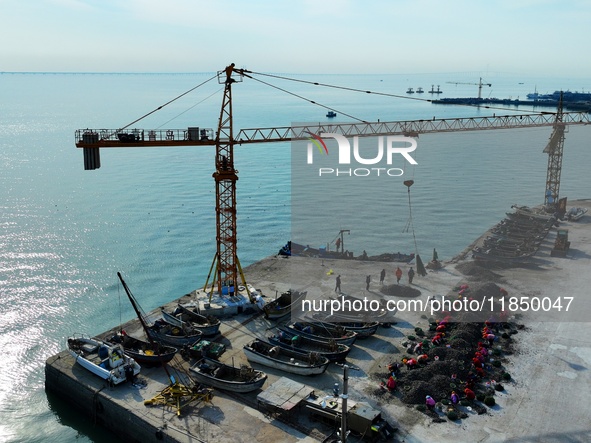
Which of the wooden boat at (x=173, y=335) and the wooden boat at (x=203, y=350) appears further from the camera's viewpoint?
the wooden boat at (x=173, y=335)

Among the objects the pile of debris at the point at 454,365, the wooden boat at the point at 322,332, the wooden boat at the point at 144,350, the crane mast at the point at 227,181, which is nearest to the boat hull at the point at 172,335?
the wooden boat at the point at 144,350

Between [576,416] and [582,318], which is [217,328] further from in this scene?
[582,318]

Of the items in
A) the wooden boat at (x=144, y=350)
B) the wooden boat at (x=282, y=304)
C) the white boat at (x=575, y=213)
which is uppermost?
the white boat at (x=575, y=213)

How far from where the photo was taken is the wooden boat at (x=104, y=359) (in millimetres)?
32375

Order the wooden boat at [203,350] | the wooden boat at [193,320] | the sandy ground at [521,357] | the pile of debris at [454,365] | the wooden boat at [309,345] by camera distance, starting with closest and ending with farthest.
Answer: the sandy ground at [521,357], the pile of debris at [454,365], the wooden boat at [309,345], the wooden boat at [203,350], the wooden boat at [193,320]

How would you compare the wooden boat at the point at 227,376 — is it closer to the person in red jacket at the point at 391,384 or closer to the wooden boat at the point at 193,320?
the wooden boat at the point at 193,320

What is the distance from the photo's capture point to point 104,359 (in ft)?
112

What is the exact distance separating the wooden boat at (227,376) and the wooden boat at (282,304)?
24.8ft

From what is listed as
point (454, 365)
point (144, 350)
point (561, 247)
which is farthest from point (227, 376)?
point (561, 247)

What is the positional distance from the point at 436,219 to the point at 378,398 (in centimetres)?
5661

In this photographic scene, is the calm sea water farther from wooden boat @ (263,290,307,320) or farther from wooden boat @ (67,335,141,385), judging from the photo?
wooden boat @ (263,290,307,320)

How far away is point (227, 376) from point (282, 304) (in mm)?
11158

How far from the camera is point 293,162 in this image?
128 m

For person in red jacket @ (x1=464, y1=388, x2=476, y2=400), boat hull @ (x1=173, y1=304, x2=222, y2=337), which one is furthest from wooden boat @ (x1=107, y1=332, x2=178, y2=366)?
person in red jacket @ (x1=464, y1=388, x2=476, y2=400)
